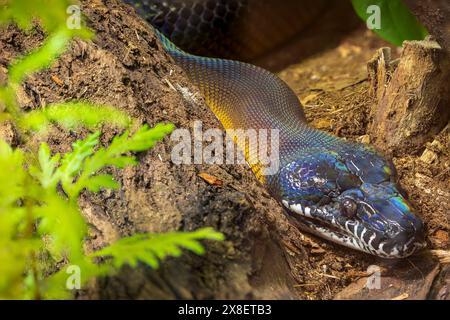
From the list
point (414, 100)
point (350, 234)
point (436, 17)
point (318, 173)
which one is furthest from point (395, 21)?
point (350, 234)

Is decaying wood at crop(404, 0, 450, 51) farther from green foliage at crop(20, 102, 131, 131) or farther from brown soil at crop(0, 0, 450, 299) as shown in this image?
green foliage at crop(20, 102, 131, 131)

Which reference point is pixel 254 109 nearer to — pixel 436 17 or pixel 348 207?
pixel 348 207

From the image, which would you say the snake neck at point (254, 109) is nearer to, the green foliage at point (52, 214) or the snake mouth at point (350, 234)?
the snake mouth at point (350, 234)

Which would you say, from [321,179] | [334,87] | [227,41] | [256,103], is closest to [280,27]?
[227,41]

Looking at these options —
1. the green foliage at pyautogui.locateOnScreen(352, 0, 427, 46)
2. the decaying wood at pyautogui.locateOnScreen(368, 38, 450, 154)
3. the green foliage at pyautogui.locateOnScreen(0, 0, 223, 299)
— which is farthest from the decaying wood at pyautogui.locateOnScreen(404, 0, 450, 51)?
the green foliage at pyautogui.locateOnScreen(0, 0, 223, 299)
